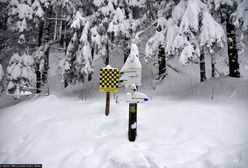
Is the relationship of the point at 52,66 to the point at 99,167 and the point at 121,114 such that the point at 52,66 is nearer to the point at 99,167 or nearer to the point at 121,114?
the point at 121,114

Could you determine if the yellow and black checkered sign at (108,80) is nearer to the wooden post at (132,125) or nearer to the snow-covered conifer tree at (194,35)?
the wooden post at (132,125)

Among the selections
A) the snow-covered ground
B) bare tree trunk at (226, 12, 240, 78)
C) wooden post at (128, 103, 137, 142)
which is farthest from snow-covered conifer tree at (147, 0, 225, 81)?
wooden post at (128, 103, 137, 142)

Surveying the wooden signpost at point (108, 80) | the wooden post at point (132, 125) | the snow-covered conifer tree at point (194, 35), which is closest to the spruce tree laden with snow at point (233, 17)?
the snow-covered conifer tree at point (194, 35)

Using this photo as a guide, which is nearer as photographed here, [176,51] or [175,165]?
[175,165]

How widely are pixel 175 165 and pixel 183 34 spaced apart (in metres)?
4.77

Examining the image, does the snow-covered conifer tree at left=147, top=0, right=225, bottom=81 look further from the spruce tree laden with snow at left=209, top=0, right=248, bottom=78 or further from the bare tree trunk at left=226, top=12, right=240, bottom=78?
the bare tree trunk at left=226, top=12, right=240, bottom=78

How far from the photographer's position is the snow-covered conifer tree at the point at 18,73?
35.5ft

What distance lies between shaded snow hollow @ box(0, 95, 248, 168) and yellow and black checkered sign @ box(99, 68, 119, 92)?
0.86m

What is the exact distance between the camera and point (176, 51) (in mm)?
6840

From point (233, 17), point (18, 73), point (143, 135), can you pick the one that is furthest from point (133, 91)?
point (18, 73)

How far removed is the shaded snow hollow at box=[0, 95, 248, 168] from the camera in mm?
3723

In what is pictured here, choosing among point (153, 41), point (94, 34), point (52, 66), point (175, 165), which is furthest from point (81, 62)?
point (52, 66)

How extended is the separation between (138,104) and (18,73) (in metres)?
8.11

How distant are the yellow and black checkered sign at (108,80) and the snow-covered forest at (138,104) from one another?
0.21 m
